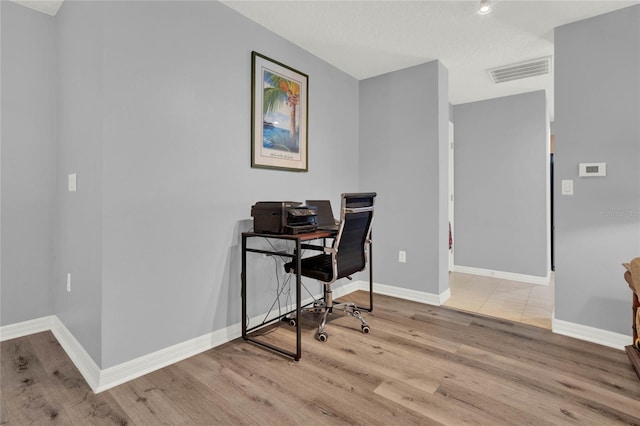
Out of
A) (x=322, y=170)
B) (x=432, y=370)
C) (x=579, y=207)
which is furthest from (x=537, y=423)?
(x=322, y=170)

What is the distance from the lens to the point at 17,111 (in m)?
2.35

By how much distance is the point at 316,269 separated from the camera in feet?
7.88

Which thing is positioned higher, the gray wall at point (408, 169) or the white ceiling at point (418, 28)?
the white ceiling at point (418, 28)

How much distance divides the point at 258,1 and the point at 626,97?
276 cm

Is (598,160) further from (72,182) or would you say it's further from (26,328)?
(26,328)

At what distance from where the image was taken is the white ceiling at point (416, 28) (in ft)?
7.61

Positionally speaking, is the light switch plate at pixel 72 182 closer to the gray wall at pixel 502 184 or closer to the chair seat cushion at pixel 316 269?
the chair seat cushion at pixel 316 269

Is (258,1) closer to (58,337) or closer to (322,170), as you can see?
(322,170)

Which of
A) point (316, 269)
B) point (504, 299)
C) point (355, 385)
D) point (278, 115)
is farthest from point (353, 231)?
point (504, 299)

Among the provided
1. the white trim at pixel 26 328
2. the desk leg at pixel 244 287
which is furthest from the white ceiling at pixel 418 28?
the white trim at pixel 26 328

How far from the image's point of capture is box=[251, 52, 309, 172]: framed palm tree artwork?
2.54m

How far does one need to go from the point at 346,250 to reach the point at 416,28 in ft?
6.33

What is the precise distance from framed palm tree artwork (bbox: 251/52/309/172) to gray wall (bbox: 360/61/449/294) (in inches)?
39.6

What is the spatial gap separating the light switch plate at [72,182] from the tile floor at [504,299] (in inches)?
131
